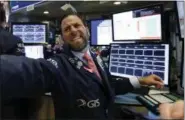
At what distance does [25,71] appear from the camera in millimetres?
808

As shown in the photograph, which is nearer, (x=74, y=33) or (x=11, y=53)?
(x=11, y=53)

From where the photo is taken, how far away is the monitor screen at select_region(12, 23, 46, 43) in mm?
2969

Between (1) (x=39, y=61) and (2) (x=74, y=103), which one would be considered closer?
(1) (x=39, y=61)

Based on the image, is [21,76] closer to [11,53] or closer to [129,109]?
[11,53]

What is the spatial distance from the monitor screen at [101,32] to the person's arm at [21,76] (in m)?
1.56

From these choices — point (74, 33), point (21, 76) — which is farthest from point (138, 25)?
point (21, 76)

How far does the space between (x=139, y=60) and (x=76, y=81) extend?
562 millimetres

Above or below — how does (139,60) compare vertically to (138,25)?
below

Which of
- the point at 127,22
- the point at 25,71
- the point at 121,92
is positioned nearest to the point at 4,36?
the point at 25,71

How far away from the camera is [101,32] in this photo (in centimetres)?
254

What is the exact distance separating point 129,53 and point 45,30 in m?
1.49

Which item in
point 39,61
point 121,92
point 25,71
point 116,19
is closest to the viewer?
point 25,71

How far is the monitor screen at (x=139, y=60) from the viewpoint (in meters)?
1.54

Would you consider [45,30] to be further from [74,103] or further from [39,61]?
[39,61]
